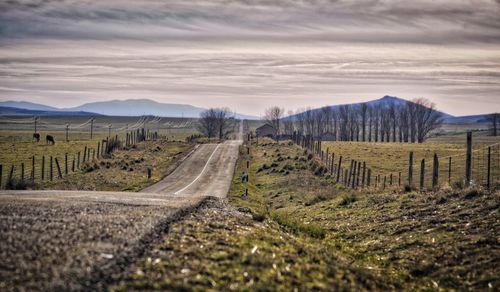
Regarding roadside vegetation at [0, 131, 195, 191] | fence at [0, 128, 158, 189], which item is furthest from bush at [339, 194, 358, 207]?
fence at [0, 128, 158, 189]

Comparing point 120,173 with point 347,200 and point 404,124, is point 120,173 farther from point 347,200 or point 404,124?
point 404,124

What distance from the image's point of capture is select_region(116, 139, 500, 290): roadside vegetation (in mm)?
8789

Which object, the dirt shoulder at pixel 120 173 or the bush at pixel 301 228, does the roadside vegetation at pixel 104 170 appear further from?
the bush at pixel 301 228

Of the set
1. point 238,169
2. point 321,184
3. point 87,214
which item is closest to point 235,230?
point 87,214

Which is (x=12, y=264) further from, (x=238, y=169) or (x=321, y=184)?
(x=238, y=169)

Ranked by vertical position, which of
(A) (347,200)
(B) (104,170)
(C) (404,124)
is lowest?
(B) (104,170)

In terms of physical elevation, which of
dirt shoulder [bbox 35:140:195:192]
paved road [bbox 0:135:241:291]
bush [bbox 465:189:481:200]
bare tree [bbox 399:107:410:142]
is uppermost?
bare tree [bbox 399:107:410:142]

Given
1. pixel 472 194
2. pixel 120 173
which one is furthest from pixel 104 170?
pixel 472 194

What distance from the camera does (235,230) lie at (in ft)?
41.1

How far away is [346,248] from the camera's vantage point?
15.8 m

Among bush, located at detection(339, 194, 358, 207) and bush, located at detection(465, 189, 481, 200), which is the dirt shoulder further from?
bush, located at detection(465, 189, 481, 200)

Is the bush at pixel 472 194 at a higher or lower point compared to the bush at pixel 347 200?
higher

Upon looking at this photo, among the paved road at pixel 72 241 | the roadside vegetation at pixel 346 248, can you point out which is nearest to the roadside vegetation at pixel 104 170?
the paved road at pixel 72 241

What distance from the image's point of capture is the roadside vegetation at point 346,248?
28.8 ft
